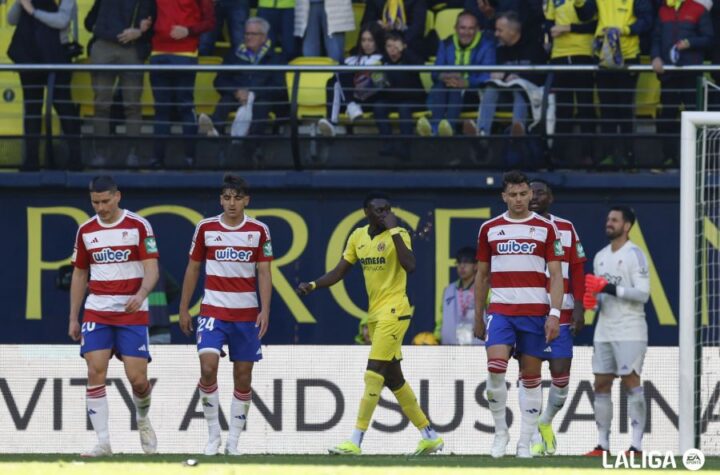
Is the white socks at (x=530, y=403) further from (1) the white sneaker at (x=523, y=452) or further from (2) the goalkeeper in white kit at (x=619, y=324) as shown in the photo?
(2) the goalkeeper in white kit at (x=619, y=324)

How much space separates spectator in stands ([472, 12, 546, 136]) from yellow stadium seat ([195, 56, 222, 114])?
8.34ft

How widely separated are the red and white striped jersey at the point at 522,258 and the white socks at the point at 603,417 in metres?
1.67

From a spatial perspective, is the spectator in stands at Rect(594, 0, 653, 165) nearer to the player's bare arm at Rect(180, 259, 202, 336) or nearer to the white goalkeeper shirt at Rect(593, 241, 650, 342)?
the white goalkeeper shirt at Rect(593, 241, 650, 342)

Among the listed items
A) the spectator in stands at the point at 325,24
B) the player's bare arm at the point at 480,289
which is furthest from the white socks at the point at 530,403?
the spectator in stands at the point at 325,24

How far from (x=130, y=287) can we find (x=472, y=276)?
369 cm

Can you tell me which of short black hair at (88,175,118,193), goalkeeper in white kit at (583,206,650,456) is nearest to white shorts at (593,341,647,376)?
goalkeeper in white kit at (583,206,650,456)

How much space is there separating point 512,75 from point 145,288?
520cm

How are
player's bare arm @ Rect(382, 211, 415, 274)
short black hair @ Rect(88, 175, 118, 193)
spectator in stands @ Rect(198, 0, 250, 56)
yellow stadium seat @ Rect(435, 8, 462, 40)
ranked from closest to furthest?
short black hair @ Rect(88, 175, 118, 193)
player's bare arm @ Rect(382, 211, 415, 274)
spectator in stands @ Rect(198, 0, 250, 56)
yellow stadium seat @ Rect(435, 8, 462, 40)

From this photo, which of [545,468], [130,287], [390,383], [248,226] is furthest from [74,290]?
[545,468]

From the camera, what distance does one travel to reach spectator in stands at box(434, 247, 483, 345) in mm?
13547

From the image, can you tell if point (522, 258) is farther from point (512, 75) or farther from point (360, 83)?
point (360, 83)

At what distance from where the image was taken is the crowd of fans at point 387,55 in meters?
14.7

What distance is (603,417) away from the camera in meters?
12.0

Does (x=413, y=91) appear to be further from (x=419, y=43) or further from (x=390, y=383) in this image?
(x=390, y=383)
